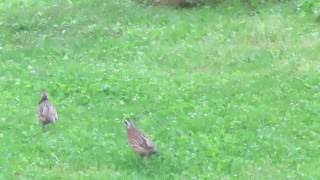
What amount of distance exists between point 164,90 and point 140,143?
4.38 m

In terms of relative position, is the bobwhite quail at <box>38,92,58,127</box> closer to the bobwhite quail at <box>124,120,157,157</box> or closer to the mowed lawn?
the mowed lawn

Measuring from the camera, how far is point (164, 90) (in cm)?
1895

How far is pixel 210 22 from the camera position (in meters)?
24.0

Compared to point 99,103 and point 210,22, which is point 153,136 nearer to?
point 99,103

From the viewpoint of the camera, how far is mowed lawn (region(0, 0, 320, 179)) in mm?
15055

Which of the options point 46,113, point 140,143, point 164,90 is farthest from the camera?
point 164,90

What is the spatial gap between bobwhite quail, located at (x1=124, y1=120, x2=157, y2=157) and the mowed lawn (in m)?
0.21

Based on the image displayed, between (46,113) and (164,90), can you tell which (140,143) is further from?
(164,90)

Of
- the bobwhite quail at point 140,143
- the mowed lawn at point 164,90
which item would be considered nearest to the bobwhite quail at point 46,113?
the mowed lawn at point 164,90

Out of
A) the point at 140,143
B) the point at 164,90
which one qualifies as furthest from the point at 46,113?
the point at 164,90

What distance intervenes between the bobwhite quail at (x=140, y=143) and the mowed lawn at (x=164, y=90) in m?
0.21

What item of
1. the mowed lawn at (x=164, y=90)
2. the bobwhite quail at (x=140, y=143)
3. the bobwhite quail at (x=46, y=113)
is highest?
the bobwhite quail at (x=140, y=143)

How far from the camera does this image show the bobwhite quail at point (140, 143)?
14.7 metres

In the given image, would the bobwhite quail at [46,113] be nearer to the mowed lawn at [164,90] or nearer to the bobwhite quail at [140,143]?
the mowed lawn at [164,90]
